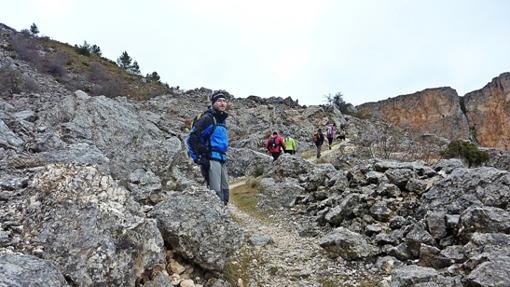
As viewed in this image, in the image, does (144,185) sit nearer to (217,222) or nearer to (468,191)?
(217,222)

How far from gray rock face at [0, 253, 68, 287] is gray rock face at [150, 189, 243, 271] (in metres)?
2.09

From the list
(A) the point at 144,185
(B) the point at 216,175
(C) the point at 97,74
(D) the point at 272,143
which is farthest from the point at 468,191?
(C) the point at 97,74

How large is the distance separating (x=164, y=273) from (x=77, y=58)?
57306 millimetres

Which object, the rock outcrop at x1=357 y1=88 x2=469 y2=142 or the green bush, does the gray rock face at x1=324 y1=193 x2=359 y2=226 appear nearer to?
the green bush

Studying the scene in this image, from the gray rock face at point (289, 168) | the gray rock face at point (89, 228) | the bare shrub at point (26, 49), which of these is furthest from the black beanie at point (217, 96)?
the bare shrub at point (26, 49)

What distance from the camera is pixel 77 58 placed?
56656 mm

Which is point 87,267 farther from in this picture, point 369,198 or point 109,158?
point 369,198

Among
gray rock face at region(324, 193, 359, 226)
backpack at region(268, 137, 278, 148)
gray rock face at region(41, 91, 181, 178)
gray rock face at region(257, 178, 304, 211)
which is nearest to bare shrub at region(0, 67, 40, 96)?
gray rock face at region(41, 91, 181, 178)

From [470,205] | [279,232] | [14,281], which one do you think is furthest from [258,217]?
[14,281]

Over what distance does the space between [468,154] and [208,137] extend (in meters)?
13.4

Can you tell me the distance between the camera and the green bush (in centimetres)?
1680

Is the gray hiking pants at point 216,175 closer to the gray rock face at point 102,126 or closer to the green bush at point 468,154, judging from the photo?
the gray rock face at point 102,126

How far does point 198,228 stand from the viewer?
604cm

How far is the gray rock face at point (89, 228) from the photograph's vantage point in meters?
4.31
